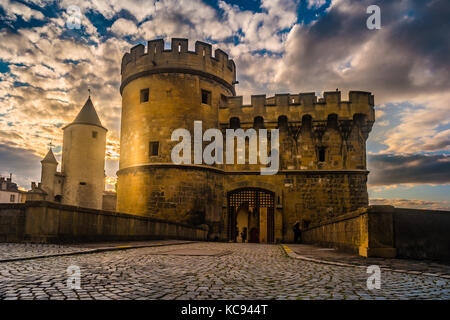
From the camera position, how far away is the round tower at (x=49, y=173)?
35250mm

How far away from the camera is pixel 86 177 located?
36000mm

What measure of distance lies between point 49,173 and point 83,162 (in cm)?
360

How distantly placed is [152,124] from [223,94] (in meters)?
4.90

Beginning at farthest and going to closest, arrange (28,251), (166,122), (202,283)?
(166,122), (28,251), (202,283)

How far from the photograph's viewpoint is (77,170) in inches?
1405

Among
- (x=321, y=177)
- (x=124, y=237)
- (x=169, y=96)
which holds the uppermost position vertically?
(x=169, y=96)

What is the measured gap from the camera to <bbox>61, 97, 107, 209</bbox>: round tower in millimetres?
35600

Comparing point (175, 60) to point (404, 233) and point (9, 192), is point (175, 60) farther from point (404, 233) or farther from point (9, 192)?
point (9, 192)

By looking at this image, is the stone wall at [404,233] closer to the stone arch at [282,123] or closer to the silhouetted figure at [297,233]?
the silhouetted figure at [297,233]

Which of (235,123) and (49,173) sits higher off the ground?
(235,123)

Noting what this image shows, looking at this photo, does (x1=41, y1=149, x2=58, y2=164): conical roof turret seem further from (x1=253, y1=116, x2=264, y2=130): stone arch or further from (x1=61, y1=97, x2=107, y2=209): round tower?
(x1=253, y1=116, x2=264, y2=130): stone arch

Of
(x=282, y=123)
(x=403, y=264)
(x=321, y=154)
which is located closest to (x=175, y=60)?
(x=282, y=123)
